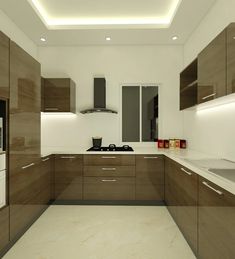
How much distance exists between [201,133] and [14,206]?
274 cm

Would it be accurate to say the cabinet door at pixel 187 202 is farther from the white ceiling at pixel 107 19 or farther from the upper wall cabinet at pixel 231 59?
the white ceiling at pixel 107 19

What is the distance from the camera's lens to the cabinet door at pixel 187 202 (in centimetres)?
222

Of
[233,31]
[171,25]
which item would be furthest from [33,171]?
[171,25]

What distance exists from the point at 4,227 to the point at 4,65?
5.08 feet

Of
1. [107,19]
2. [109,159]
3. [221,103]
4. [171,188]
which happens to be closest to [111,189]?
[109,159]

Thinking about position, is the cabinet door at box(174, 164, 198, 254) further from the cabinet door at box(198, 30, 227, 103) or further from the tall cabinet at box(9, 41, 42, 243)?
the tall cabinet at box(9, 41, 42, 243)

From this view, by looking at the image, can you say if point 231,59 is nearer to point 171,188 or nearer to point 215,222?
point 215,222

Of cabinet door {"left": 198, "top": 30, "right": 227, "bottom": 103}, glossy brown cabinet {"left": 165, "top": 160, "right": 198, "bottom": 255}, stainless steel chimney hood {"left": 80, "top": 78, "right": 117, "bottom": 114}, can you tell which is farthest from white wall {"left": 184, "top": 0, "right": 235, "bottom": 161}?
stainless steel chimney hood {"left": 80, "top": 78, "right": 117, "bottom": 114}

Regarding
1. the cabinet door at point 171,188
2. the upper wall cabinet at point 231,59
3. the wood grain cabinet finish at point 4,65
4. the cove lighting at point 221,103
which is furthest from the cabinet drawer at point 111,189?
the upper wall cabinet at point 231,59

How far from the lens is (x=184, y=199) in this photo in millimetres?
2600

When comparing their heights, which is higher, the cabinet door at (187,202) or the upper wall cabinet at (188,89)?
the upper wall cabinet at (188,89)

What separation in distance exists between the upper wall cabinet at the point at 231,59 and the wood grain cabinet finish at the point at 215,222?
823 mm

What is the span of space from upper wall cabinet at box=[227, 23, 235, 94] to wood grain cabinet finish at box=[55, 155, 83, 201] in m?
2.59

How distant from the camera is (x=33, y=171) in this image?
118 inches
